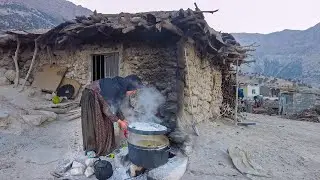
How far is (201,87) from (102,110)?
13.6ft

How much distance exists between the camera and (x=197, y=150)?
647 centimetres

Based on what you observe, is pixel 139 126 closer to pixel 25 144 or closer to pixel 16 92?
pixel 25 144

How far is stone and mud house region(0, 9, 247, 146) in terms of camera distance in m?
7.37

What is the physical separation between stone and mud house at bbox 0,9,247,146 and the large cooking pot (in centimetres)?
197

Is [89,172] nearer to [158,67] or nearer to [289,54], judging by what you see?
[158,67]

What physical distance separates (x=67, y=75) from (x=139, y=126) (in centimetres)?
488

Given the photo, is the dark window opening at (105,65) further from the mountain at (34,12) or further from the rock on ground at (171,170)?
the mountain at (34,12)

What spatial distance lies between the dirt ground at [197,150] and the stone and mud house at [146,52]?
110 centimetres

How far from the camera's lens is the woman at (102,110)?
213 inches

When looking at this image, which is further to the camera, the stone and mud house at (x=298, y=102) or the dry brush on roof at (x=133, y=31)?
→ the stone and mud house at (x=298, y=102)

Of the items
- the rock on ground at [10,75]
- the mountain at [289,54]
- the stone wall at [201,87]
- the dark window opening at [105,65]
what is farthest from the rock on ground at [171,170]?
the mountain at [289,54]

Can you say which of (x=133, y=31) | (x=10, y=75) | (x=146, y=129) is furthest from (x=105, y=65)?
(x=146, y=129)

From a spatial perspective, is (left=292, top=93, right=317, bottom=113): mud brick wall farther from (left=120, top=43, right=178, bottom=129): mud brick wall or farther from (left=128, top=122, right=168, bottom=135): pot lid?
(left=128, top=122, right=168, bottom=135): pot lid

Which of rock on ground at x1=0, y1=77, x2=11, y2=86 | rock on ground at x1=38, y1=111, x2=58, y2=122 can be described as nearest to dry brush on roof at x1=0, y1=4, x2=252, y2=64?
rock on ground at x1=0, y1=77, x2=11, y2=86
